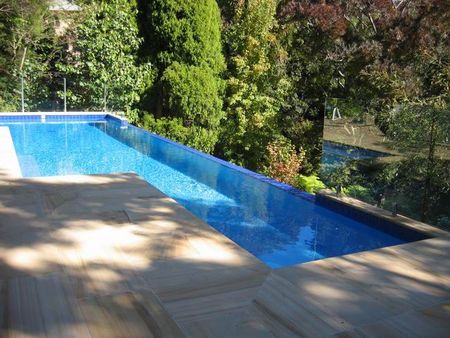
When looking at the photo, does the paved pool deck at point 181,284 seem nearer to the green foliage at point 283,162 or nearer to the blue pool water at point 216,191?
the blue pool water at point 216,191

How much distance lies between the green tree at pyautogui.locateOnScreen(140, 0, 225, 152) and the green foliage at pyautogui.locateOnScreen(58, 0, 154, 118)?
57 centimetres

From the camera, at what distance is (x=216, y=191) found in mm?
6188

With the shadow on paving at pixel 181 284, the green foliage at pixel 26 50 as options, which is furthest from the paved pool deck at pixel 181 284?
the green foliage at pixel 26 50

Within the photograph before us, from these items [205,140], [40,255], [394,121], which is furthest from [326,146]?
[205,140]

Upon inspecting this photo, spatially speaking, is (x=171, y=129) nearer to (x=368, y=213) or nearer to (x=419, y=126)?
(x=368, y=213)

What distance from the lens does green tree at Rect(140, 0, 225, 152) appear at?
1195 centimetres

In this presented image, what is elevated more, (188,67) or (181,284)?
(188,67)

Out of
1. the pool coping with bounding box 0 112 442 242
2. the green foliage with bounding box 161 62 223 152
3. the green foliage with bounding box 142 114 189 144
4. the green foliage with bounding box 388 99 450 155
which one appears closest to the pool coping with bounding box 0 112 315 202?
the pool coping with bounding box 0 112 442 242

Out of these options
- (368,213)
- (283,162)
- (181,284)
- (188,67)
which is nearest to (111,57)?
(188,67)

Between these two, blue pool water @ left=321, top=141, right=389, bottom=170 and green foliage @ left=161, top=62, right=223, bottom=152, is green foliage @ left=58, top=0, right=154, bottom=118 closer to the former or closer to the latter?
green foliage @ left=161, top=62, right=223, bottom=152

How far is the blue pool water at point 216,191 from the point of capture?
438cm

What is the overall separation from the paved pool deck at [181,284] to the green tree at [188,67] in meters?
8.45

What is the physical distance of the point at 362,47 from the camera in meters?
10.7

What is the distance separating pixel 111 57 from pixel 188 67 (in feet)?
7.29
